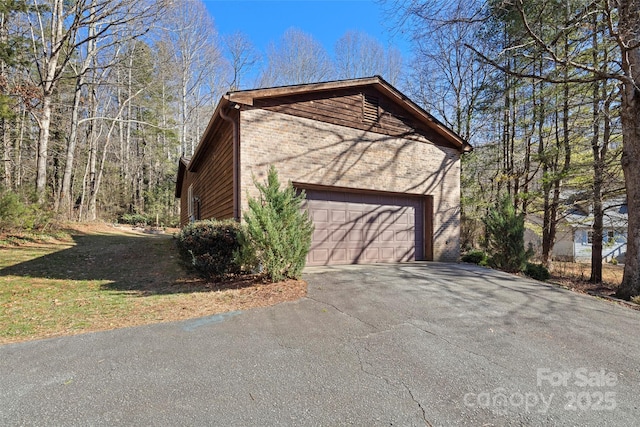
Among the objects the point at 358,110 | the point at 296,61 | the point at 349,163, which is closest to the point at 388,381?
the point at 349,163

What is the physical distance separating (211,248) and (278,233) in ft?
4.84

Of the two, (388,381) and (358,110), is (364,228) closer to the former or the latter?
(358,110)

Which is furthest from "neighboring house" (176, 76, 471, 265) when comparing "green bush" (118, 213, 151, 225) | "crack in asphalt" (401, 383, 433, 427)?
"green bush" (118, 213, 151, 225)

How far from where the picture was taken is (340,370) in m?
2.88

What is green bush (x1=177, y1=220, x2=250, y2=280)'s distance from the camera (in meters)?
5.99

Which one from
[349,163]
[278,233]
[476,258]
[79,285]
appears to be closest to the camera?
[278,233]

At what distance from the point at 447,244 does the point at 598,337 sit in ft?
20.7

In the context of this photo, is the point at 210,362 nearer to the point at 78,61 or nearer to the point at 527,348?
the point at 527,348

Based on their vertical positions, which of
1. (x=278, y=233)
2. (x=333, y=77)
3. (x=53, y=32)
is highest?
(x=333, y=77)

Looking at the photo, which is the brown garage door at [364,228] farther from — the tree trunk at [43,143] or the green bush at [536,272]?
the tree trunk at [43,143]

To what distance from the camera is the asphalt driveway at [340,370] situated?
2279mm

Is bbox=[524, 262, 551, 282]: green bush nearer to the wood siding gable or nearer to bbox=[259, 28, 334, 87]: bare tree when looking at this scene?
the wood siding gable

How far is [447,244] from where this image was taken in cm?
1017

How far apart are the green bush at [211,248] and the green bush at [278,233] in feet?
1.95
